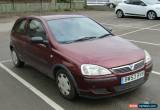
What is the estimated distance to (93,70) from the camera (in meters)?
5.10

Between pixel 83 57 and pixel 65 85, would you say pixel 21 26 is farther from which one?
pixel 83 57

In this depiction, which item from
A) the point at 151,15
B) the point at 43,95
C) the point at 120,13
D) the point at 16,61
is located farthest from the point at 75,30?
the point at 120,13

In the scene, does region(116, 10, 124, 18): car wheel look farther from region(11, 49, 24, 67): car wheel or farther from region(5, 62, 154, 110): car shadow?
region(5, 62, 154, 110): car shadow

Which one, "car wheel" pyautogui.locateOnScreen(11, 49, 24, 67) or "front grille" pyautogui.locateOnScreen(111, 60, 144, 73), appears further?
"car wheel" pyautogui.locateOnScreen(11, 49, 24, 67)

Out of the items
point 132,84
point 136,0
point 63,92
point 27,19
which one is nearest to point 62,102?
point 63,92

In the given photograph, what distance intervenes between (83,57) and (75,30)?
1.24 m

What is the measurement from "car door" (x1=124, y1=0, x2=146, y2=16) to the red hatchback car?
534 inches

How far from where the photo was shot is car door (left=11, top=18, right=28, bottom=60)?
7477 millimetres

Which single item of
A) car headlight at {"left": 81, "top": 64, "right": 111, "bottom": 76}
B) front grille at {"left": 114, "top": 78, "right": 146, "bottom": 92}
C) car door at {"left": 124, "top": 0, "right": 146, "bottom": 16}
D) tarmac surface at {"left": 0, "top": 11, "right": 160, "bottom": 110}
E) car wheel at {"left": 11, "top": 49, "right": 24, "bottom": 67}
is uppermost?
car door at {"left": 124, "top": 0, "right": 146, "bottom": 16}

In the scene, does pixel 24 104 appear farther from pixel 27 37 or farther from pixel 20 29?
pixel 20 29

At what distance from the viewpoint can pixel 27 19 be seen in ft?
24.7

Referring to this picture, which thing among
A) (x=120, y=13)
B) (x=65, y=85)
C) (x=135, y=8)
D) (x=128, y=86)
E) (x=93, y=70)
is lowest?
(x=65, y=85)

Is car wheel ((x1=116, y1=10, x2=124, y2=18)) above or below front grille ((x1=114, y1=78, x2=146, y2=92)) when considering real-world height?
above

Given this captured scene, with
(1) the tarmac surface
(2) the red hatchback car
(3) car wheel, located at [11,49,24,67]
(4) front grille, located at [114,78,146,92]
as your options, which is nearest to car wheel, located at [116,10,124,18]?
(1) the tarmac surface
